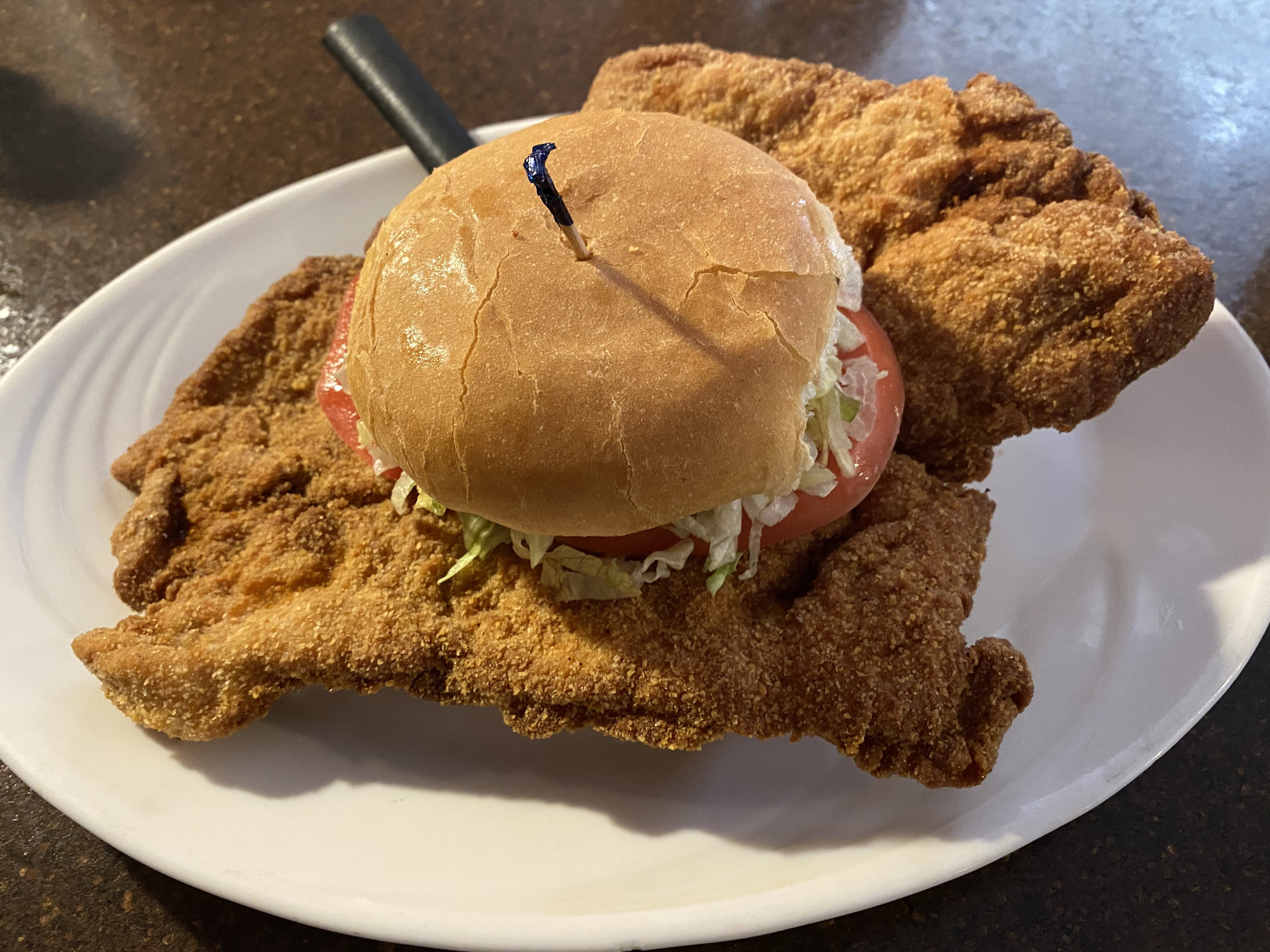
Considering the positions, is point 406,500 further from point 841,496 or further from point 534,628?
point 841,496

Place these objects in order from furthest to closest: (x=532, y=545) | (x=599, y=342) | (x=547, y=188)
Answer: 1. (x=532, y=545)
2. (x=599, y=342)
3. (x=547, y=188)

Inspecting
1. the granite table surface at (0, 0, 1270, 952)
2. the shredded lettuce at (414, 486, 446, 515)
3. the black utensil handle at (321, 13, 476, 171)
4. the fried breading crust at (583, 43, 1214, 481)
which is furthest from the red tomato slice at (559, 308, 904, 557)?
the black utensil handle at (321, 13, 476, 171)

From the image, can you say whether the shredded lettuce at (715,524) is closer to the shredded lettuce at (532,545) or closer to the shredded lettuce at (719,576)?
the shredded lettuce at (719,576)

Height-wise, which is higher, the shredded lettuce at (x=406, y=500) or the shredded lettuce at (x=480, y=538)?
the shredded lettuce at (x=406, y=500)

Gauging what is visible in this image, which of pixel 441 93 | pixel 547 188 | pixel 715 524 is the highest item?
pixel 547 188

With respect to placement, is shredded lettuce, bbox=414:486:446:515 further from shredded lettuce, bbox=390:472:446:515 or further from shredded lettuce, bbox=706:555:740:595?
shredded lettuce, bbox=706:555:740:595

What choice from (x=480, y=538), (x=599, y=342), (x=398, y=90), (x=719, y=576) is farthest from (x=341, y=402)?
(x=398, y=90)

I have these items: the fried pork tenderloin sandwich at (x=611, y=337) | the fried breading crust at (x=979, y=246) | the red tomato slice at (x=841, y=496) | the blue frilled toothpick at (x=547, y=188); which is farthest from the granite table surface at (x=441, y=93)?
the blue frilled toothpick at (x=547, y=188)

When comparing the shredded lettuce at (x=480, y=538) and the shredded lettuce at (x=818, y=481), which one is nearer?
the shredded lettuce at (x=818, y=481)
